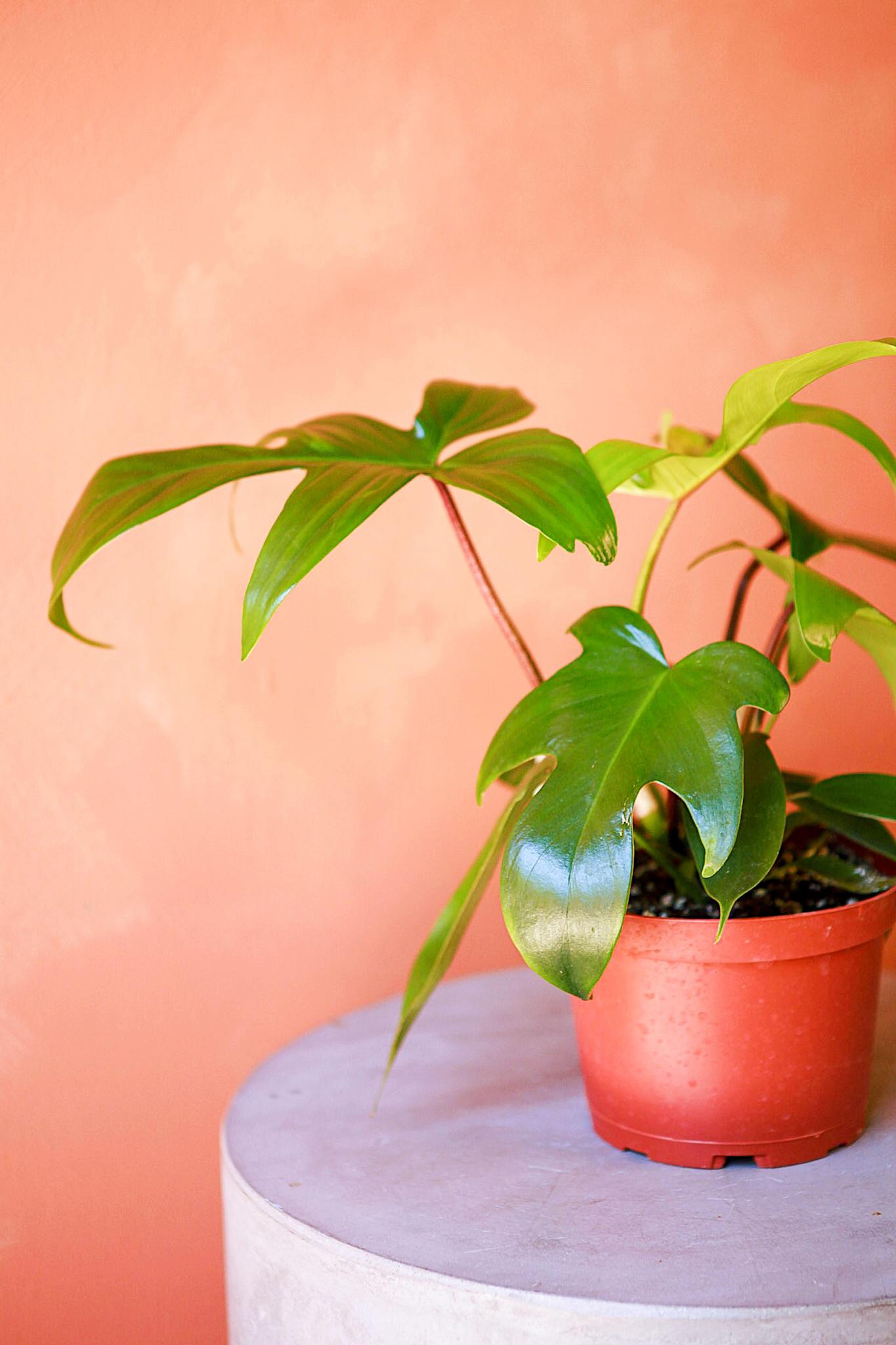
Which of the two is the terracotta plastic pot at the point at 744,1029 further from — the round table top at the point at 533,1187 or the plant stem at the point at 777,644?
the plant stem at the point at 777,644

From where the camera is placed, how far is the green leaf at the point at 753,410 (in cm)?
68

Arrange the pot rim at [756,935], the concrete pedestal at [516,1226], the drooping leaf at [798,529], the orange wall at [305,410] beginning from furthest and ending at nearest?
the orange wall at [305,410] < the drooping leaf at [798,529] < the pot rim at [756,935] < the concrete pedestal at [516,1226]

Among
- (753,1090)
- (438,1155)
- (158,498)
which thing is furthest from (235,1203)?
(158,498)

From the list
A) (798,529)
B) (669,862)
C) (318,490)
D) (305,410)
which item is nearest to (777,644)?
(798,529)

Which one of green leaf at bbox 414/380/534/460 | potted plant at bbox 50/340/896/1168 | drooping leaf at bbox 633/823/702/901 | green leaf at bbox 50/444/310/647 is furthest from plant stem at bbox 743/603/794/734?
green leaf at bbox 50/444/310/647

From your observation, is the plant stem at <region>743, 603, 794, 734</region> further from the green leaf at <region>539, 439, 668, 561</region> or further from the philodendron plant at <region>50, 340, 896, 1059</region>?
the green leaf at <region>539, 439, 668, 561</region>

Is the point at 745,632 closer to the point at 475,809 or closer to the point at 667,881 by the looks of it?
the point at 475,809

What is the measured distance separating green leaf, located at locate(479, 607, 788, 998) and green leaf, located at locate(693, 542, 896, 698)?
4 centimetres

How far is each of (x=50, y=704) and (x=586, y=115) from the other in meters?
0.91

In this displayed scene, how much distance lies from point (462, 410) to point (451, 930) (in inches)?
15.3

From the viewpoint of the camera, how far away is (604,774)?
0.71 meters

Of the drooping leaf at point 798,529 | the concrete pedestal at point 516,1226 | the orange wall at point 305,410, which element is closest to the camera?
the concrete pedestal at point 516,1226

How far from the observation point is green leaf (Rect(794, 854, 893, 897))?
84 centimetres

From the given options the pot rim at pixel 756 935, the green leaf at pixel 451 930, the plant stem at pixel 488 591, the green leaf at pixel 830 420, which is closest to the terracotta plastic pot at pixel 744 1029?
the pot rim at pixel 756 935
